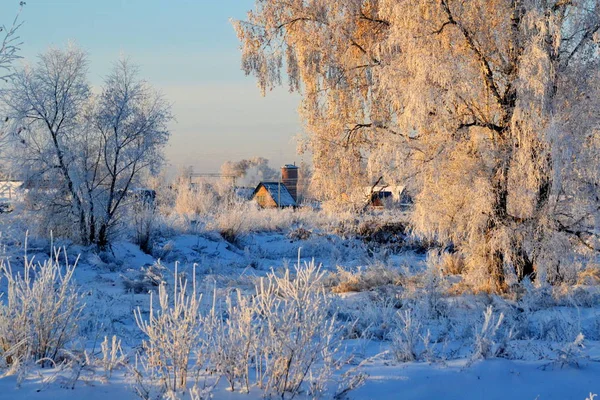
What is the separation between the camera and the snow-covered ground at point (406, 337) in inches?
171

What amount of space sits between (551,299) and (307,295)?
599cm

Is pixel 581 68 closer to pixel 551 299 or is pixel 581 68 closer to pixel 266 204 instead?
pixel 551 299

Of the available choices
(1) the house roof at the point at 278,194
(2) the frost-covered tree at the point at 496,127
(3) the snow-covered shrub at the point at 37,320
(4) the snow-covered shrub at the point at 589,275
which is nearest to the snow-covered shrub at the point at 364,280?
(2) the frost-covered tree at the point at 496,127

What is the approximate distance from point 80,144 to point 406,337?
10310mm

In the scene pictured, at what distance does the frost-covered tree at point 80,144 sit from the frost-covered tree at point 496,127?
6.17 metres

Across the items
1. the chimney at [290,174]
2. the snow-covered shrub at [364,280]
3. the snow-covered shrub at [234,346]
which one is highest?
the chimney at [290,174]

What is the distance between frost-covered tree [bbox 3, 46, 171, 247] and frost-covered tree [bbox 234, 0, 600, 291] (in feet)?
20.2

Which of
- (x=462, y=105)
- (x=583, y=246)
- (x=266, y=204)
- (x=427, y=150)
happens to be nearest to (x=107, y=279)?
(x=427, y=150)

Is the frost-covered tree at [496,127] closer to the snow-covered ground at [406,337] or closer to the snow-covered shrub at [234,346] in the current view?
the snow-covered ground at [406,337]

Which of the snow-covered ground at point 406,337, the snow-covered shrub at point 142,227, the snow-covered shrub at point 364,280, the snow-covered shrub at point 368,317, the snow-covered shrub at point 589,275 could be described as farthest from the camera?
A: the snow-covered shrub at point 142,227

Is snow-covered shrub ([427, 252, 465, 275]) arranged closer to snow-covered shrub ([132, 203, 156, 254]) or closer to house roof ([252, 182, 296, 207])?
snow-covered shrub ([132, 203, 156, 254])

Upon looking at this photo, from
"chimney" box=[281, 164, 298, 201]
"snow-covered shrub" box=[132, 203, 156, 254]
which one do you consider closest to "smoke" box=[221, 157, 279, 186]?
"chimney" box=[281, 164, 298, 201]

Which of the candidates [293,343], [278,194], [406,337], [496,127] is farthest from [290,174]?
[293,343]

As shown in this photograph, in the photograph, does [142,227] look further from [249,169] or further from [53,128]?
[249,169]
